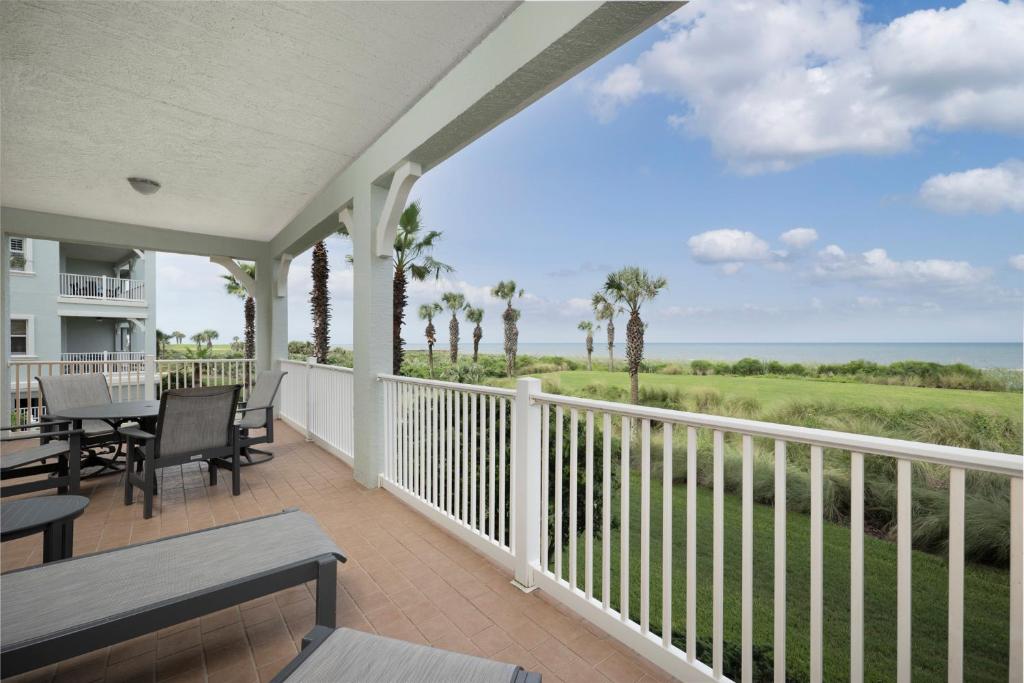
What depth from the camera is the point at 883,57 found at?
1530 cm

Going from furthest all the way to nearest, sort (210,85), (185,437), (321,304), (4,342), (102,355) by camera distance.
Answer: (102,355)
(321,304)
(4,342)
(185,437)
(210,85)

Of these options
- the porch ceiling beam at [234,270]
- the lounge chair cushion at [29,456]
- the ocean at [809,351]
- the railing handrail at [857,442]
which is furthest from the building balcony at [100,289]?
the railing handrail at [857,442]

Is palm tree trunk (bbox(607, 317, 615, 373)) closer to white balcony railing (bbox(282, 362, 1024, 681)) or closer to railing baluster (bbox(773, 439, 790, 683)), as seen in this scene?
white balcony railing (bbox(282, 362, 1024, 681))

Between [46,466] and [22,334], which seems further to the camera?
[22,334]

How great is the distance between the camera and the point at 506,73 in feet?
8.64

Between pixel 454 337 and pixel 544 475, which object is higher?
pixel 454 337

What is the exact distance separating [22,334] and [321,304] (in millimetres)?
10471

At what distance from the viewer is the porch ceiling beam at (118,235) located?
6.09m

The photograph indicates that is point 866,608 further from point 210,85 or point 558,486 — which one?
point 210,85

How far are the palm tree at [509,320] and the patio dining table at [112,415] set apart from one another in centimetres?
1708

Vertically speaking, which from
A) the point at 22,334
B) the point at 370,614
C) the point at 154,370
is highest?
the point at 22,334

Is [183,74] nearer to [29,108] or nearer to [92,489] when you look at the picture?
[29,108]

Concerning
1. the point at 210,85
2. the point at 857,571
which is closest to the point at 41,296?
the point at 210,85

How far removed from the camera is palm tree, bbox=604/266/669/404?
16141 millimetres
